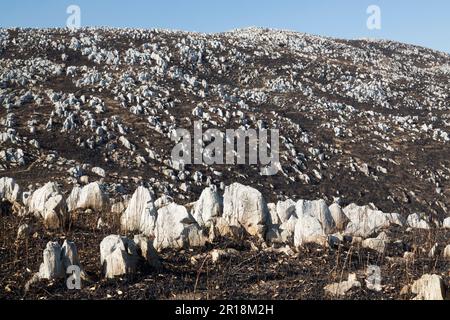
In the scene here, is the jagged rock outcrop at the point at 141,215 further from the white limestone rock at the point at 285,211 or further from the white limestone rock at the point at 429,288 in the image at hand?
the white limestone rock at the point at 429,288

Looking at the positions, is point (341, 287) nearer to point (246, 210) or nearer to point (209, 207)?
point (246, 210)

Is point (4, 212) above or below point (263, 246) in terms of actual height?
above

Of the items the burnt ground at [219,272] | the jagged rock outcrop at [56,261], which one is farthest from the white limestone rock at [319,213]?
the jagged rock outcrop at [56,261]

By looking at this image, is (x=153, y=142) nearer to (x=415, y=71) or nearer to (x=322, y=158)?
(x=322, y=158)

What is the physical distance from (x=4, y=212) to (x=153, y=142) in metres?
17.6

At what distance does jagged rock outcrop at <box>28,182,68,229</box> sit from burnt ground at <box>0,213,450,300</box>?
25 centimetres

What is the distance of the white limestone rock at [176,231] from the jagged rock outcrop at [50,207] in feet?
6.63

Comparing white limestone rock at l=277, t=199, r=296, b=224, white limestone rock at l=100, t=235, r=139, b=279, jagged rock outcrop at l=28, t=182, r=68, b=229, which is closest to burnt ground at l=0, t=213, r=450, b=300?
white limestone rock at l=100, t=235, r=139, b=279

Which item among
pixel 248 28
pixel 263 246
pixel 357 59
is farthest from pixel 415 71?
pixel 263 246

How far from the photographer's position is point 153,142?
2756cm

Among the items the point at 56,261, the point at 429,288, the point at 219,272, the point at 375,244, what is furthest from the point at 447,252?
the point at 56,261

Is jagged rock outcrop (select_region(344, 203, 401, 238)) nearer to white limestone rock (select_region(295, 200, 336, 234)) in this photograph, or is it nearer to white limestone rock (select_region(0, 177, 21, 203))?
white limestone rock (select_region(295, 200, 336, 234))

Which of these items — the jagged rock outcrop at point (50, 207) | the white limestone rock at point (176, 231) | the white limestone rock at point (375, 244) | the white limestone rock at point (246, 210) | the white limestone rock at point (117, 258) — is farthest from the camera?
the white limestone rock at point (246, 210)

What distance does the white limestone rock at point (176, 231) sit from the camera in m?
8.44
